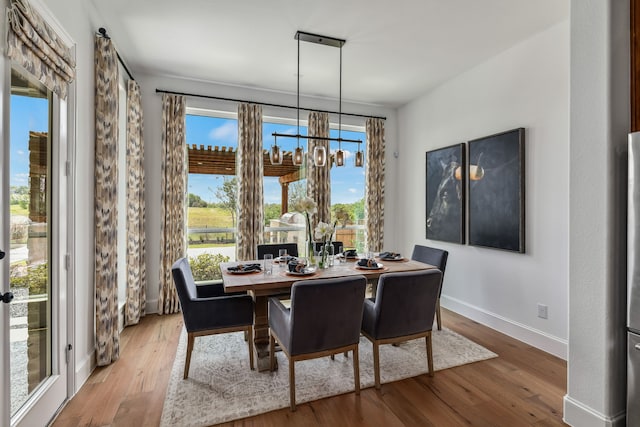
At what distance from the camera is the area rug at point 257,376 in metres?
2.14

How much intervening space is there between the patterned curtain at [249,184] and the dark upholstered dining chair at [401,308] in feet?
7.43

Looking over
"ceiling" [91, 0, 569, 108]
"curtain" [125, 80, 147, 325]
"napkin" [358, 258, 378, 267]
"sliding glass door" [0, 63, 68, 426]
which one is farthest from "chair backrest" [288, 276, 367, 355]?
"curtain" [125, 80, 147, 325]

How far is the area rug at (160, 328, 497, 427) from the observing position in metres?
2.14

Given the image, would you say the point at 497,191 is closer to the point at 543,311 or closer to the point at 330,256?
the point at 543,311

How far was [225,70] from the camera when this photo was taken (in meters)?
3.88

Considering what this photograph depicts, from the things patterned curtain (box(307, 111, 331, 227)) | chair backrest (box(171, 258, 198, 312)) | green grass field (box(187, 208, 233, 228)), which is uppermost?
patterned curtain (box(307, 111, 331, 227))

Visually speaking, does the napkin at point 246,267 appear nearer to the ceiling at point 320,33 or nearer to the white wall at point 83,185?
the white wall at point 83,185

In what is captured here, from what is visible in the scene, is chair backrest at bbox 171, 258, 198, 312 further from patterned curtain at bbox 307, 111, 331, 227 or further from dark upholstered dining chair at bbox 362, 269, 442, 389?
patterned curtain at bbox 307, 111, 331, 227

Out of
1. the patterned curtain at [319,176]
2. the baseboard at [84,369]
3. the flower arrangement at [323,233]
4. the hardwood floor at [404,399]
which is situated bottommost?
the hardwood floor at [404,399]

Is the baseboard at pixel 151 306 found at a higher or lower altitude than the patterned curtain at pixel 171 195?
lower

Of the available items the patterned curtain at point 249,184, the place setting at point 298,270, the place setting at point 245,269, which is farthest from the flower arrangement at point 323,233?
the patterned curtain at point 249,184

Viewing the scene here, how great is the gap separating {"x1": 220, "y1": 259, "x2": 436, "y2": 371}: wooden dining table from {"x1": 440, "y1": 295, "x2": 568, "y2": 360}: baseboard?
1275mm

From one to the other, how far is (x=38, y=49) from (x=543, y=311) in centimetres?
434

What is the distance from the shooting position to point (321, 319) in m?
2.13
